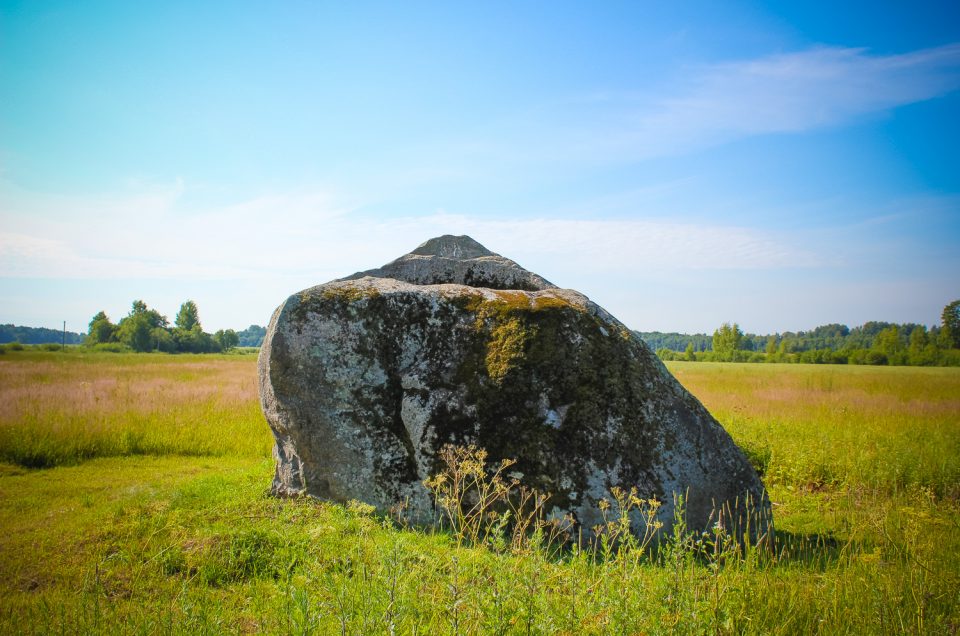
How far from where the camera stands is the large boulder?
4945 mm

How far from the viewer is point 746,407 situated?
13.3m

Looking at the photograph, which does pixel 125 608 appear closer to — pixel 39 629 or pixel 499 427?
pixel 39 629

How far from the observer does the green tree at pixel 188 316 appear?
90.9 meters

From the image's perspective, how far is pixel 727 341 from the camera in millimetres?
89375

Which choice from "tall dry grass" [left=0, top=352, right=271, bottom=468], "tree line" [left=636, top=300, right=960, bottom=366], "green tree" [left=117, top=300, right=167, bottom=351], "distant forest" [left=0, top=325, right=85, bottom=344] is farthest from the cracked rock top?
"distant forest" [left=0, top=325, right=85, bottom=344]

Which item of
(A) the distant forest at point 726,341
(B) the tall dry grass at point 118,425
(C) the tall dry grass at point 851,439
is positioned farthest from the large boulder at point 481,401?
(A) the distant forest at point 726,341

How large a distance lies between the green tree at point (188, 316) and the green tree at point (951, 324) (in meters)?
120

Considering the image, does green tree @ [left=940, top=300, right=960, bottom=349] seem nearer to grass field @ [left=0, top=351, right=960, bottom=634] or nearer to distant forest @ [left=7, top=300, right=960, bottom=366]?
distant forest @ [left=7, top=300, right=960, bottom=366]

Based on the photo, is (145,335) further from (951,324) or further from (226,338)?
(951,324)

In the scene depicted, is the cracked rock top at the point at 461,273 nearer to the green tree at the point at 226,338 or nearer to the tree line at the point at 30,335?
the tree line at the point at 30,335

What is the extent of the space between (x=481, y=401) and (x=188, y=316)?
104 meters

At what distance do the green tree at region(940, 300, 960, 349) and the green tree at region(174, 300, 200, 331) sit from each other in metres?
120

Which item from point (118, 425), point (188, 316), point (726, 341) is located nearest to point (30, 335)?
point (188, 316)

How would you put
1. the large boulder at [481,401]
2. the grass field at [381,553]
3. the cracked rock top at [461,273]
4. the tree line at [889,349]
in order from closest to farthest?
the grass field at [381,553]
the large boulder at [481,401]
the cracked rock top at [461,273]
the tree line at [889,349]
